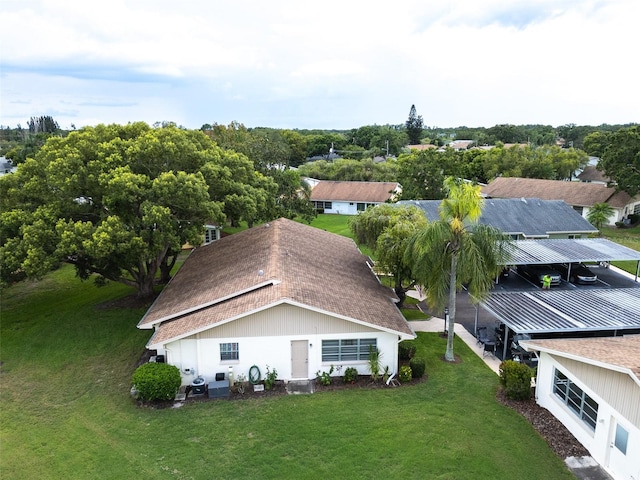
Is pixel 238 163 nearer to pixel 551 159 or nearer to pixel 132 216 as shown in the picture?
pixel 132 216

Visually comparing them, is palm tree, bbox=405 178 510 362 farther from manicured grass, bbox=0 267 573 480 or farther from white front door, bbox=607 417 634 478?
white front door, bbox=607 417 634 478

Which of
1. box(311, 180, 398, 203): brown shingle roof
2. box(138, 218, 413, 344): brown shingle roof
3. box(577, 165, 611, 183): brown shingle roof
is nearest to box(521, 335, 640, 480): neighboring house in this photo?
box(138, 218, 413, 344): brown shingle roof

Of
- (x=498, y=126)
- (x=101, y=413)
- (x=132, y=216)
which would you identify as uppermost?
(x=498, y=126)

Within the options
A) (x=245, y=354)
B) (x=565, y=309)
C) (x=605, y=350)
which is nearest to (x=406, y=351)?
(x=245, y=354)

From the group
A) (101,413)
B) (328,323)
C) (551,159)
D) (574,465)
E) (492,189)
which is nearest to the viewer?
(574,465)

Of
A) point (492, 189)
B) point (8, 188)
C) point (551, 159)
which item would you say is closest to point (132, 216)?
point (8, 188)

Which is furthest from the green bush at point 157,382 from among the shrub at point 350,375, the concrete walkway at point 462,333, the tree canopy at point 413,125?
the tree canopy at point 413,125
